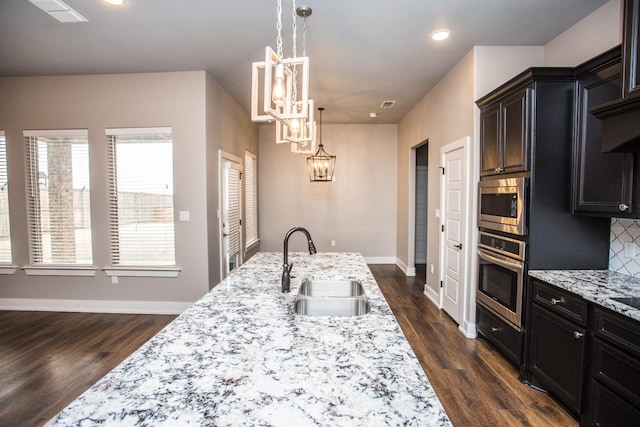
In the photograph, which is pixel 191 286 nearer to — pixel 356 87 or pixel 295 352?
pixel 295 352

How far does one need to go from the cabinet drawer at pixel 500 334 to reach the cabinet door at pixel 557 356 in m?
0.12

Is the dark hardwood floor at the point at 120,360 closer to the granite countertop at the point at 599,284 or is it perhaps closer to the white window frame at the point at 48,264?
the white window frame at the point at 48,264

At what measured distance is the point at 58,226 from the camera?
12.5 ft

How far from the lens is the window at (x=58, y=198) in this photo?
375 centimetres

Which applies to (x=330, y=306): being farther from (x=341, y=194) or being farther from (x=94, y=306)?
(x=341, y=194)

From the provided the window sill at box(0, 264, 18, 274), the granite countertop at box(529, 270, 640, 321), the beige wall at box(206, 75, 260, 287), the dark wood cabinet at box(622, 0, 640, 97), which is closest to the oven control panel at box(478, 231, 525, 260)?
the granite countertop at box(529, 270, 640, 321)

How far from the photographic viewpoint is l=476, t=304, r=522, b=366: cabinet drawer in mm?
2367

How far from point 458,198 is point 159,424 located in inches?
129

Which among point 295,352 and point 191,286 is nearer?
point 295,352

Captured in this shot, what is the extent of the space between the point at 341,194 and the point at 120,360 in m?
4.55

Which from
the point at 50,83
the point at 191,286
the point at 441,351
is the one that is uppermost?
the point at 50,83

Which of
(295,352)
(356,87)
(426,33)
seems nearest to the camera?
(295,352)

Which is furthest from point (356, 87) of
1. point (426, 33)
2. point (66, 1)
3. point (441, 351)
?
point (441, 351)

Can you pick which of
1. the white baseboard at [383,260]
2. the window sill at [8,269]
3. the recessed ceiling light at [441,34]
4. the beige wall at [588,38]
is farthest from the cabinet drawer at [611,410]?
the window sill at [8,269]
